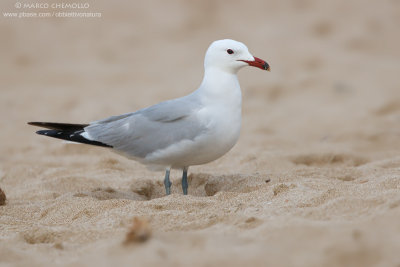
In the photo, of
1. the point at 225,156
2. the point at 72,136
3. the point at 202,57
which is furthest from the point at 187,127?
the point at 202,57

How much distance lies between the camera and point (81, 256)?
2.46m

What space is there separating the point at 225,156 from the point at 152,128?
1522 millimetres

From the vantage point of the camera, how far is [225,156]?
5.49m

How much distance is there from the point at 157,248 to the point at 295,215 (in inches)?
32.3

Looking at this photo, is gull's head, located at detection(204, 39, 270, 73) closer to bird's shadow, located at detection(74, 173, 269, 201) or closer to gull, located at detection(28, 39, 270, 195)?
gull, located at detection(28, 39, 270, 195)

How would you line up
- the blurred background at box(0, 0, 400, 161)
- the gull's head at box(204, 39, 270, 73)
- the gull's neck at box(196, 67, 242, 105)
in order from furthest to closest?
1. the blurred background at box(0, 0, 400, 161)
2. the gull's head at box(204, 39, 270, 73)
3. the gull's neck at box(196, 67, 242, 105)

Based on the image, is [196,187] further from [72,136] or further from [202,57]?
[202,57]

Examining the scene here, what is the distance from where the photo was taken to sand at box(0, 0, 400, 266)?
7.70 feet

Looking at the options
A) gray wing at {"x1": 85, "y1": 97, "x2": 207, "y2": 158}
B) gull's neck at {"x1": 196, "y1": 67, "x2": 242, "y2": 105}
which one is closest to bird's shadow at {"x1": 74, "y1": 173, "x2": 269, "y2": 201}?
gray wing at {"x1": 85, "y1": 97, "x2": 207, "y2": 158}

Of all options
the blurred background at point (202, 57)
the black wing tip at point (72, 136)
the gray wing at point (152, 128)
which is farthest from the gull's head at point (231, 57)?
the blurred background at point (202, 57)

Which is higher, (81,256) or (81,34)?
(81,34)

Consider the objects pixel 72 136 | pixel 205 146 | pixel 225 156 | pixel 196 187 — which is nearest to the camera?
pixel 205 146

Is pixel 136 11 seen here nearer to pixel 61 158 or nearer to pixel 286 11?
pixel 286 11

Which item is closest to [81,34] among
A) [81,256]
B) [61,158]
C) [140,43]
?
[140,43]
